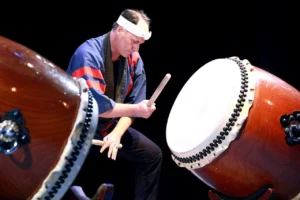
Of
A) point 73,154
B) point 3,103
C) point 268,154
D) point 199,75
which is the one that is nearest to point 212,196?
point 268,154

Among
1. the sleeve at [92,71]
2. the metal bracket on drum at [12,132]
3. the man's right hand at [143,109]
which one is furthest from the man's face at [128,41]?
the metal bracket on drum at [12,132]

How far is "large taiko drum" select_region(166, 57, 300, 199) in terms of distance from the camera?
1822 mm

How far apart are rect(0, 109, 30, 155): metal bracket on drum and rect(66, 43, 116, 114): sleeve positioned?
0.71 meters

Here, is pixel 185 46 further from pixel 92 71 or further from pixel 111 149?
pixel 111 149

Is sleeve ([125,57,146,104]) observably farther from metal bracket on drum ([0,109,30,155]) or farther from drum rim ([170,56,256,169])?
metal bracket on drum ([0,109,30,155])

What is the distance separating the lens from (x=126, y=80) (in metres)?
2.34

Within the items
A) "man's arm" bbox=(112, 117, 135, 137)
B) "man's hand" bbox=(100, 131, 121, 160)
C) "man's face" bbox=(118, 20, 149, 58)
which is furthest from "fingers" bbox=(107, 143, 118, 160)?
"man's face" bbox=(118, 20, 149, 58)

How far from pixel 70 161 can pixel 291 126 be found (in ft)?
3.20

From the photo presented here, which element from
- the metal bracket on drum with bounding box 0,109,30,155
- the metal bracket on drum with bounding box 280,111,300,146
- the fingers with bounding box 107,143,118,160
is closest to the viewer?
the metal bracket on drum with bounding box 0,109,30,155

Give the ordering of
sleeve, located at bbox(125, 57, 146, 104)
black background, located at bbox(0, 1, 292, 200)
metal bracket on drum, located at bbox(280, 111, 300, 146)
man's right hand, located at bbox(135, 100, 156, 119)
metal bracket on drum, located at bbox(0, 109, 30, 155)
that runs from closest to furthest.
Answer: metal bracket on drum, located at bbox(0, 109, 30, 155)
metal bracket on drum, located at bbox(280, 111, 300, 146)
man's right hand, located at bbox(135, 100, 156, 119)
sleeve, located at bbox(125, 57, 146, 104)
black background, located at bbox(0, 1, 292, 200)

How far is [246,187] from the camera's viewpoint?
186 cm

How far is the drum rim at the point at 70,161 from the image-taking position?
1.31m

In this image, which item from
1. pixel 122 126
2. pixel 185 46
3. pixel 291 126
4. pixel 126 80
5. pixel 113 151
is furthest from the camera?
pixel 185 46

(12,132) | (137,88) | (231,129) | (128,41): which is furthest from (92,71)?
(12,132)
